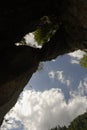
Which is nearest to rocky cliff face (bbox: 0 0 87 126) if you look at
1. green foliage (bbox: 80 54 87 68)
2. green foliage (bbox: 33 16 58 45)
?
green foliage (bbox: 33 16 58 45)

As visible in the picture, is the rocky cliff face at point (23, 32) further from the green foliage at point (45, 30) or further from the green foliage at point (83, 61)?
the green foliage at point (83, 61)

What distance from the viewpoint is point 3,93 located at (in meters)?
18.8

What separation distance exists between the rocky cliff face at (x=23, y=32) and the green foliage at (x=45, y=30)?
7.46ft

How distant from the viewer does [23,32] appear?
20.3 metres

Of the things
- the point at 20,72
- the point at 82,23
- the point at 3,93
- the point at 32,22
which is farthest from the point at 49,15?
the point at 3,93

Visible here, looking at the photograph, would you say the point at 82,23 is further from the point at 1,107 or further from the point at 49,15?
the point at 1,107

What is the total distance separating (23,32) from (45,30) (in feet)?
19.0

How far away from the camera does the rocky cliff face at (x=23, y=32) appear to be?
60.5ft

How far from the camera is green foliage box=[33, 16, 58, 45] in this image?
76.8ft

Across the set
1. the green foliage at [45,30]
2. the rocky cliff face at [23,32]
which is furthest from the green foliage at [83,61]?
the rocky cliff face at [23,32]

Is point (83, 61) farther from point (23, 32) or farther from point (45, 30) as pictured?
point (23, 32)

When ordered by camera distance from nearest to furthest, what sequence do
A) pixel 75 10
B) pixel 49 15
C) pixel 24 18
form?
1. pixel 75 10
2. pixel 24 18
3. pixel 49 15

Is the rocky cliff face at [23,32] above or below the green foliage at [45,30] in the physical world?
below

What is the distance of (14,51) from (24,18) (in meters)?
2.34
